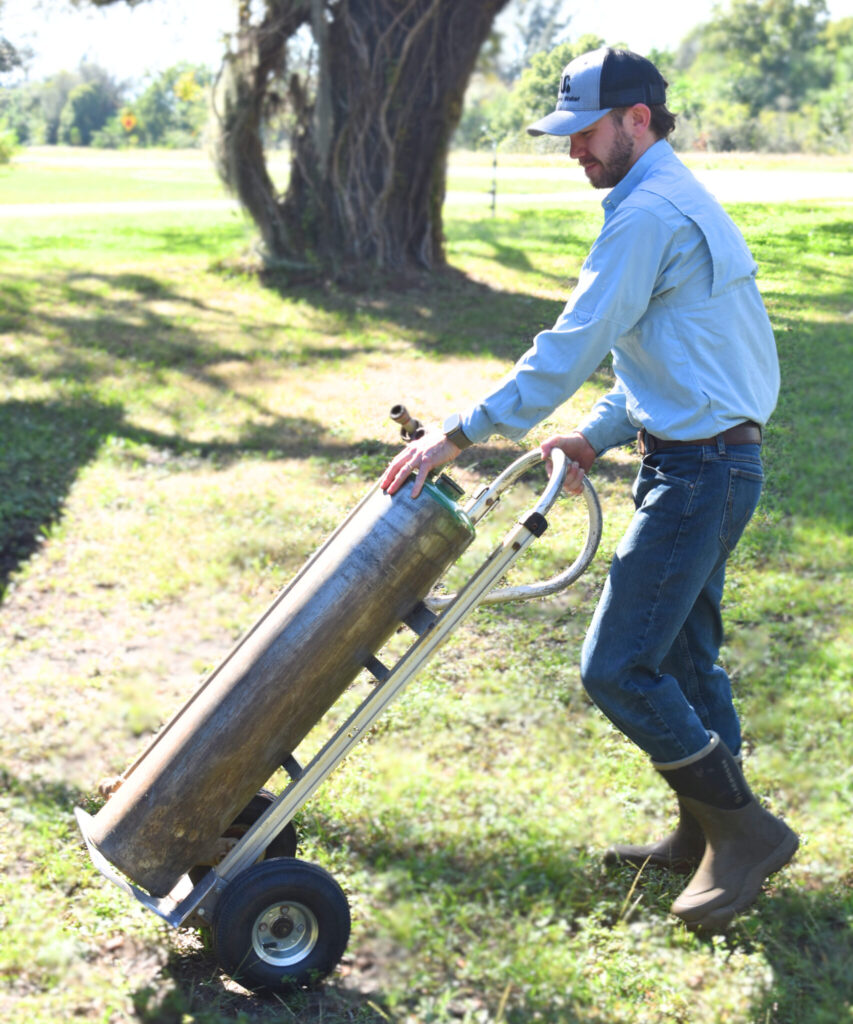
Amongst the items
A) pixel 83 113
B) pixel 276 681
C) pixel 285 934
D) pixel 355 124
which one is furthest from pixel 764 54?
pixel 285 934

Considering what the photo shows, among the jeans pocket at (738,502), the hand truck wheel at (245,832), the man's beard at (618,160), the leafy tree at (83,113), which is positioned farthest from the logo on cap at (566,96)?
the leafy tree at (83,113)

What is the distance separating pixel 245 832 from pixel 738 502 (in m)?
1.75

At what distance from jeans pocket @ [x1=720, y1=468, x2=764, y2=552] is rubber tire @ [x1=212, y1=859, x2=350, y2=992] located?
1466mm

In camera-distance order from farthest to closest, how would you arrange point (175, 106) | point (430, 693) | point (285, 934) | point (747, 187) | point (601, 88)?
point (175, 106) → point (747, 187) → point (430, 693) → point (285, 934) → point (601, 88)

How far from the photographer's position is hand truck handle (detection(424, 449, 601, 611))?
3.08 meters

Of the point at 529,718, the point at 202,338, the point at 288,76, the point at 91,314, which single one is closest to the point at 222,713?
the point at 529,718

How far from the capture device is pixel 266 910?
9.97ft

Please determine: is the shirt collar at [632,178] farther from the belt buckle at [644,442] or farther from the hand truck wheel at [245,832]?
the hand truck wheel at [245,832]

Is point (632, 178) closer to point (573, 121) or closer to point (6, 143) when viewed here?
point (573, 121)

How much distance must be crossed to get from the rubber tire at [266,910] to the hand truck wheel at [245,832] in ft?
0.69

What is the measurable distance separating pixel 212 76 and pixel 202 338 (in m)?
3.73

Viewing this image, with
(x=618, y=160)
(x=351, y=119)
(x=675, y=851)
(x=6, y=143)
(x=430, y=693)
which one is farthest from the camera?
(x=351, y=119)

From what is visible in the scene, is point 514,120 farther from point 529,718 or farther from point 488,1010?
point 488,1010

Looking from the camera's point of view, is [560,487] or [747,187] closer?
[560,487]
